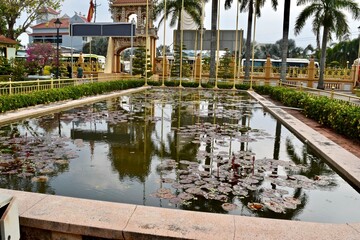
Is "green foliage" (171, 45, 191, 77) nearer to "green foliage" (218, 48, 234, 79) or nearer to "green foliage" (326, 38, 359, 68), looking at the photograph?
"green foliage" (218, 48, 234, 79)

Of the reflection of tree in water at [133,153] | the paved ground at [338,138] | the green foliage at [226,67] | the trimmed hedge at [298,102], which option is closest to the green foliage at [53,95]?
the trimmed hedge at [298,102]

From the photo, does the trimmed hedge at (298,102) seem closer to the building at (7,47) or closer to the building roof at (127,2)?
the building roof at (127,2)

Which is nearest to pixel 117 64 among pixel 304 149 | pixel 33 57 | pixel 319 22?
pixel 33 57

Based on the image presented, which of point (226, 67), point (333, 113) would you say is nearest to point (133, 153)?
point (333, 113)

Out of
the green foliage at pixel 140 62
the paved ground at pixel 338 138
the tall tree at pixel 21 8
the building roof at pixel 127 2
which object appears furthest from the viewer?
the building roof at pixel 127 2

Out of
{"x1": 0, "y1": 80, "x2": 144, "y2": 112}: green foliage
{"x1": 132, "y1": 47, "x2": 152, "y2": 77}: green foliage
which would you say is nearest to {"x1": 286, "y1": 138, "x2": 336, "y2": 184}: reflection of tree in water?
{"x1": 0, "y1": 80, "x2": 144, "y2": 112}: green foliage

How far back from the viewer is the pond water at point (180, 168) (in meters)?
4.63

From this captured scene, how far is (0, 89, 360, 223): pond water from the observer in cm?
463

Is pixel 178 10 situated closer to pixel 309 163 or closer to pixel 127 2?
pixel 127 2

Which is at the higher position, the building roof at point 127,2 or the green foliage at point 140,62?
the building roof at point 127,2

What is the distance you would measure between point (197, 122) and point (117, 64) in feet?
80.2

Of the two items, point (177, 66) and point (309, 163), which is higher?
point (177, 66)

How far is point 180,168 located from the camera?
602 cm

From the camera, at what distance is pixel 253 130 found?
9.98 metres
